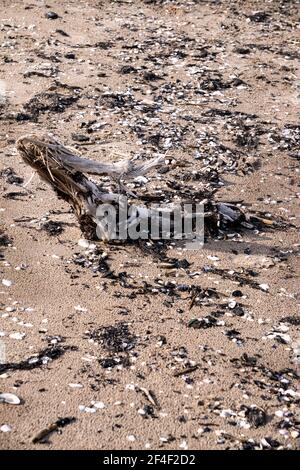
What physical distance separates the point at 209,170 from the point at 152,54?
3.82 metres

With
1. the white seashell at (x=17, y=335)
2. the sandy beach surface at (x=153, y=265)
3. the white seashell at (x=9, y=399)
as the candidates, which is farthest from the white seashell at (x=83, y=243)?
the white seashell at (x=9, y=399)

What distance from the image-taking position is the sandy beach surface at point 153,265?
4539 millimetres

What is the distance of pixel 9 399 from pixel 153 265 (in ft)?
7.00

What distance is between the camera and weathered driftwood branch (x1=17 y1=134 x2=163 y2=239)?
600 centimetres

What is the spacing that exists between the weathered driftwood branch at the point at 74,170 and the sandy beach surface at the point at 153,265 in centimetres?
34

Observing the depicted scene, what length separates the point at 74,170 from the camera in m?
6.17

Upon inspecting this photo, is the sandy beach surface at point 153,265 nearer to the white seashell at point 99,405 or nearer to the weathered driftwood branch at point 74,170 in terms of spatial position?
the white seashell at point 99,405

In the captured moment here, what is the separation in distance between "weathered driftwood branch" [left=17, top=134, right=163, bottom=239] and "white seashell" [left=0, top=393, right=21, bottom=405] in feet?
7.36

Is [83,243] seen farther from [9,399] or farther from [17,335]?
[9,399]

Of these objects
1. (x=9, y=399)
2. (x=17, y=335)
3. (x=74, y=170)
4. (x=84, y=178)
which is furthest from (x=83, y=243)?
(x=9, y=399)

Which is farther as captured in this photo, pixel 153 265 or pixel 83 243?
pixel 83 243
